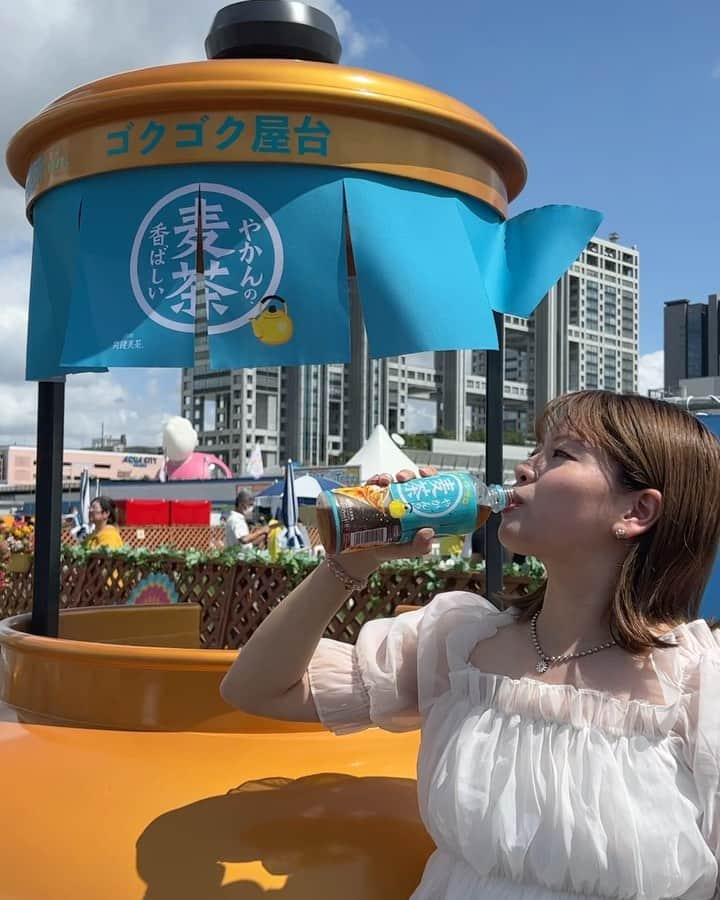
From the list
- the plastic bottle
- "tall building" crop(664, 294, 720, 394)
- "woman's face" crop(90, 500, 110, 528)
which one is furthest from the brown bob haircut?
"tall building" crop(664, 294, 720, 394)

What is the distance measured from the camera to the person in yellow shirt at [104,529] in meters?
9.20

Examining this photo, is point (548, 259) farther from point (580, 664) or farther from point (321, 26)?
point (580, 664)

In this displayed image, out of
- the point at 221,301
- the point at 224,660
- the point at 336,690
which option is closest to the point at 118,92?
the point at 221,301

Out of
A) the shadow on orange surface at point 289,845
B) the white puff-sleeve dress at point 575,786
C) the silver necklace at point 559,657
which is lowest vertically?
the shadow on orange surface at point 289,845

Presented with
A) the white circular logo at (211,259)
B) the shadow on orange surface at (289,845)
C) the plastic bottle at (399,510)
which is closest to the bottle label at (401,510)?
the plastic bottle at (399,510)

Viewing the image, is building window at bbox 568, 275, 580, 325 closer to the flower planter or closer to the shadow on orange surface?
the flower planter

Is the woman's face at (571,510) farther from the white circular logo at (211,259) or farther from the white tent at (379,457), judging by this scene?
the white tent at (379,457)

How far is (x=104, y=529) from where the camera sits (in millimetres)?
9445

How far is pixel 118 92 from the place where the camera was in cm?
236

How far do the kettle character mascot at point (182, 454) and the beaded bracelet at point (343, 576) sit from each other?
86.4 feet

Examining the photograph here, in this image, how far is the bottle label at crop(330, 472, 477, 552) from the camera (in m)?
1.59

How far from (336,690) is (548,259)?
62.3 inches

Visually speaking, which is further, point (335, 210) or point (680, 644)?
point (335, 210)

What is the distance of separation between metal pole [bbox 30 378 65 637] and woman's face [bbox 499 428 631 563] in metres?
1.86
